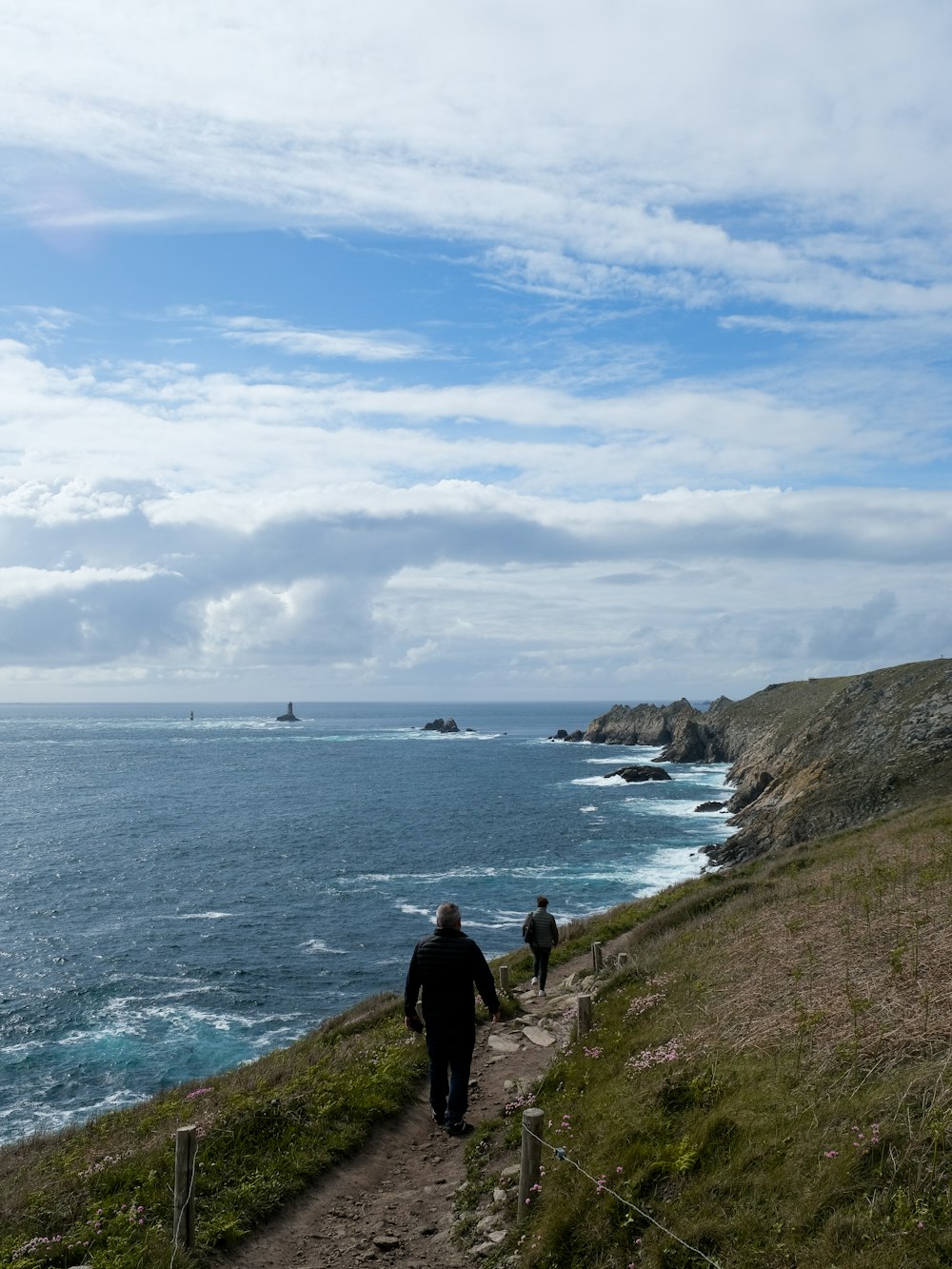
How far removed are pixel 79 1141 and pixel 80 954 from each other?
90.8 ft

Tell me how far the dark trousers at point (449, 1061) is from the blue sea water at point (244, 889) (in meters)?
18.2

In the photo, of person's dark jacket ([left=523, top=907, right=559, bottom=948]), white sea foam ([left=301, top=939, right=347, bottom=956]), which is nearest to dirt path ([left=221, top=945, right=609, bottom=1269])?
person's dark jacket ([left=523, top=907, right=559, bottom=948])

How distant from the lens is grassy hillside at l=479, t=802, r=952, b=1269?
6.64 m

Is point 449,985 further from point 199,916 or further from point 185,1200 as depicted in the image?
point 199,916

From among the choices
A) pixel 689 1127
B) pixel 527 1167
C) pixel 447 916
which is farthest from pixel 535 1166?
pixel 447 916

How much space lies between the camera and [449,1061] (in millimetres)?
10805

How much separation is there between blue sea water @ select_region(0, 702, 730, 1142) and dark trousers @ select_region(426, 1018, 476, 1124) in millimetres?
18180

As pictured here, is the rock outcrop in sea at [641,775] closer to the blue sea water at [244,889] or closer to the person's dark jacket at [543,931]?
the blue sea water at [244,889]

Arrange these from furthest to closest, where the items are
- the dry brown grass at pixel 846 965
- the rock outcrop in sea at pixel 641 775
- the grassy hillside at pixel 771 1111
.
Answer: the rock outcrop in sea at pixel 641 775
the dry brown grass at pixel 846 965
the grassy hillside at pixel 771 1111

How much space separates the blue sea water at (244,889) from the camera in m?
29.7

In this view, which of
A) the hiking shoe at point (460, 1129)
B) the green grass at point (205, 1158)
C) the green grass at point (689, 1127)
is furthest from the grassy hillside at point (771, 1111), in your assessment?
the green grass at point (205, 1158)

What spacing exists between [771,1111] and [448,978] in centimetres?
379

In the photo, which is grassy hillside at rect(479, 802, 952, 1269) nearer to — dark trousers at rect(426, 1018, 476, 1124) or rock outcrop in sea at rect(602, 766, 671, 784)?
dark trousers at rect(426, 1018, 476, 1124)

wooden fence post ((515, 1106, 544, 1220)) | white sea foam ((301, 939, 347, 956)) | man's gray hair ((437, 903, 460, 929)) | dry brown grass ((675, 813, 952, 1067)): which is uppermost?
man's gray hair ((437, 903, 460, 929))
